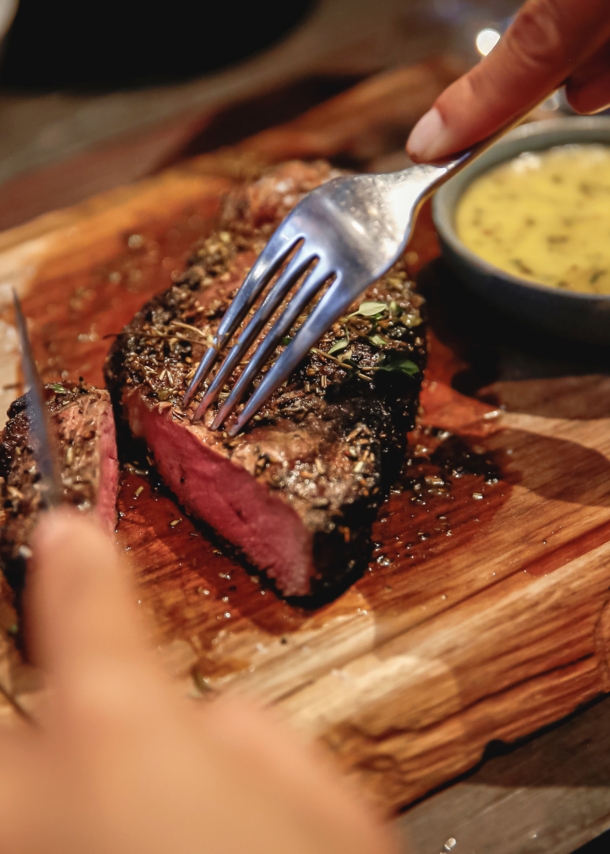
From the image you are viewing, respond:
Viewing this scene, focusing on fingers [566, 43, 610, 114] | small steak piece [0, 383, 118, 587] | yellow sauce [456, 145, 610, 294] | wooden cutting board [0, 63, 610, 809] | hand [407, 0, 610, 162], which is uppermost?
hand [407, 0, 610, 162]

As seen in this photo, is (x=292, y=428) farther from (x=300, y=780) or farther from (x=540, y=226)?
(x=540, y=226)

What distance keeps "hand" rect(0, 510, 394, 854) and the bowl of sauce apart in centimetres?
232

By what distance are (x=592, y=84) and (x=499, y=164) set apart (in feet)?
3.83

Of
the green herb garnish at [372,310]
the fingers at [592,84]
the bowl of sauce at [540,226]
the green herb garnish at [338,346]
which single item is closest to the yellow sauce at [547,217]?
the bowl of sauce at [540,226]

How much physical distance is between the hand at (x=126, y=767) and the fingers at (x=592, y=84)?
2.85 m

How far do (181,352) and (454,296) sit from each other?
1.77 meters

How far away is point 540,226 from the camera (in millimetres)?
4035

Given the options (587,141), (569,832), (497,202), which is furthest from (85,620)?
(587,141)

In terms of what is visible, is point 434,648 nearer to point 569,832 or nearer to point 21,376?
point 569,832

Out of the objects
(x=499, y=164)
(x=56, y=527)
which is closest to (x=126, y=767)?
(x=56, y=527)

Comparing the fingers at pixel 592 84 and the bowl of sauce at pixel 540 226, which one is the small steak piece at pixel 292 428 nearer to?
the bowl of sauce at pixel 540 226

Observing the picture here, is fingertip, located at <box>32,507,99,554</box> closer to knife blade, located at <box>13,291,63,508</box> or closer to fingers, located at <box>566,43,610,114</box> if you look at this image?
knife blade, located at <box>13,291,63,508</box>

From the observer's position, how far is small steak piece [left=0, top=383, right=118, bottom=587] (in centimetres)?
262

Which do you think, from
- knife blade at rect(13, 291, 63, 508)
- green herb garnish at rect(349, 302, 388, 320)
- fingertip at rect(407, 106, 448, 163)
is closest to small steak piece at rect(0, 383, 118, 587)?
knife blade at rect(13, 291, 63, 508)
